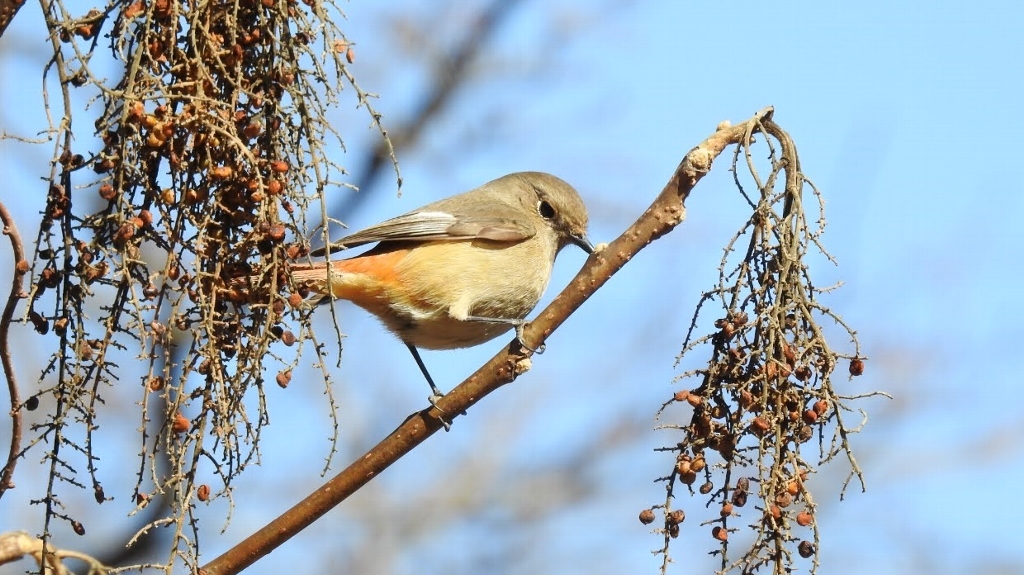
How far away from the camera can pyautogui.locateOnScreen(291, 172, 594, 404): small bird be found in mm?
5293

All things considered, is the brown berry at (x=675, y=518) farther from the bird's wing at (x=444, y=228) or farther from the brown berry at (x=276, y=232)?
the bird's wing at (x=444, y=228)

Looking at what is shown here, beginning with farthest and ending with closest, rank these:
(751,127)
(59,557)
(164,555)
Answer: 1. (164,555)
2. (751,127)
3. (59,557)

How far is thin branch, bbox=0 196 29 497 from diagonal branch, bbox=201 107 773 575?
557mm

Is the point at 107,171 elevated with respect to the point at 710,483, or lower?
elevated

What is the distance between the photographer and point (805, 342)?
2.79 metres

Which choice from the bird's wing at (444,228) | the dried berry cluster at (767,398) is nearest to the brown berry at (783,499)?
the dried berry cluster at (767,398)

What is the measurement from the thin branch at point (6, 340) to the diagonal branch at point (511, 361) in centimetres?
56

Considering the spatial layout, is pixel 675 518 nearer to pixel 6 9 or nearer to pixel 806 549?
pixel 806 549

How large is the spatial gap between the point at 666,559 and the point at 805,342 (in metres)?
0.63

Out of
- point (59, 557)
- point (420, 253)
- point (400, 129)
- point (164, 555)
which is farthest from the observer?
point (400, 129)

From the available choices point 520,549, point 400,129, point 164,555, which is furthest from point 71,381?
point 520,549

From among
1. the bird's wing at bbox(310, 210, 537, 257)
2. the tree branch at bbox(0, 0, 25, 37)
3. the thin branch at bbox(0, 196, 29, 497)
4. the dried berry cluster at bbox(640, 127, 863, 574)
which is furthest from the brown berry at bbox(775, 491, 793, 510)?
the bird's wing at bbox(310, 210, 537, 257)

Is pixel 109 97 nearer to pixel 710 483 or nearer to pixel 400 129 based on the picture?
pixel 710 483

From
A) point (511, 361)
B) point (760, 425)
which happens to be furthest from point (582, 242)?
point (760, 425)
